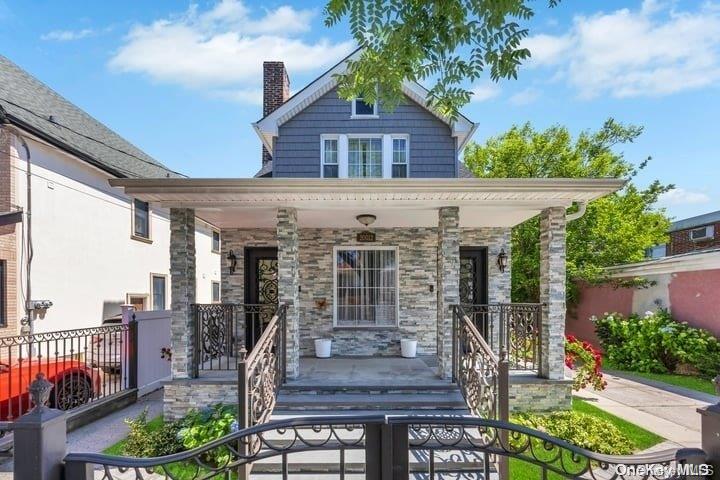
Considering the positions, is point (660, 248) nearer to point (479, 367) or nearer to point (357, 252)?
point (357, 252)

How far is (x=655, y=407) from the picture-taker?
21.5 ft

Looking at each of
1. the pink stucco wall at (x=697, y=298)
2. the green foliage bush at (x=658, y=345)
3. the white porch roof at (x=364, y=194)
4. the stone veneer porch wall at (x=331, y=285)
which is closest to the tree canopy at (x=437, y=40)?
the white porch roof at (x=364, y=194)

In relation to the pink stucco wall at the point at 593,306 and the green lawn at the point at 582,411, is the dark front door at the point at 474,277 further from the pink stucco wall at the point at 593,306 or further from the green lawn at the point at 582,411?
the pink stucco wall at the point at 593,306

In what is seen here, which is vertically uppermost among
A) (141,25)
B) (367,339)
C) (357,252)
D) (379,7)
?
(141,25)

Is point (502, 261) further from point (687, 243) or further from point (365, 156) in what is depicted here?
point (687, 243)

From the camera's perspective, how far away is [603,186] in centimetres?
554

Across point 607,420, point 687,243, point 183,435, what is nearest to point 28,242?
point 183,435

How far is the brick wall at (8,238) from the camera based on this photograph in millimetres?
8188

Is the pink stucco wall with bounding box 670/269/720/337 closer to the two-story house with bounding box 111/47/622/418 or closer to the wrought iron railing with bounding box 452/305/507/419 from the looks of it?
the two-story house with bounding box 111/47/622/418

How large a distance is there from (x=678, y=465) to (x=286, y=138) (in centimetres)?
923

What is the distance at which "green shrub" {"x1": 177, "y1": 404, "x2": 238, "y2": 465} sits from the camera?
4918 mm

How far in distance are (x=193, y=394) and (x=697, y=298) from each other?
1070 centimetres

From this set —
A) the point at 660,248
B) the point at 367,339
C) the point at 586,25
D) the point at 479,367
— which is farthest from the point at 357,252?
the point at 660,248

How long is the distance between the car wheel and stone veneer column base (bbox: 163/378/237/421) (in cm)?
131
